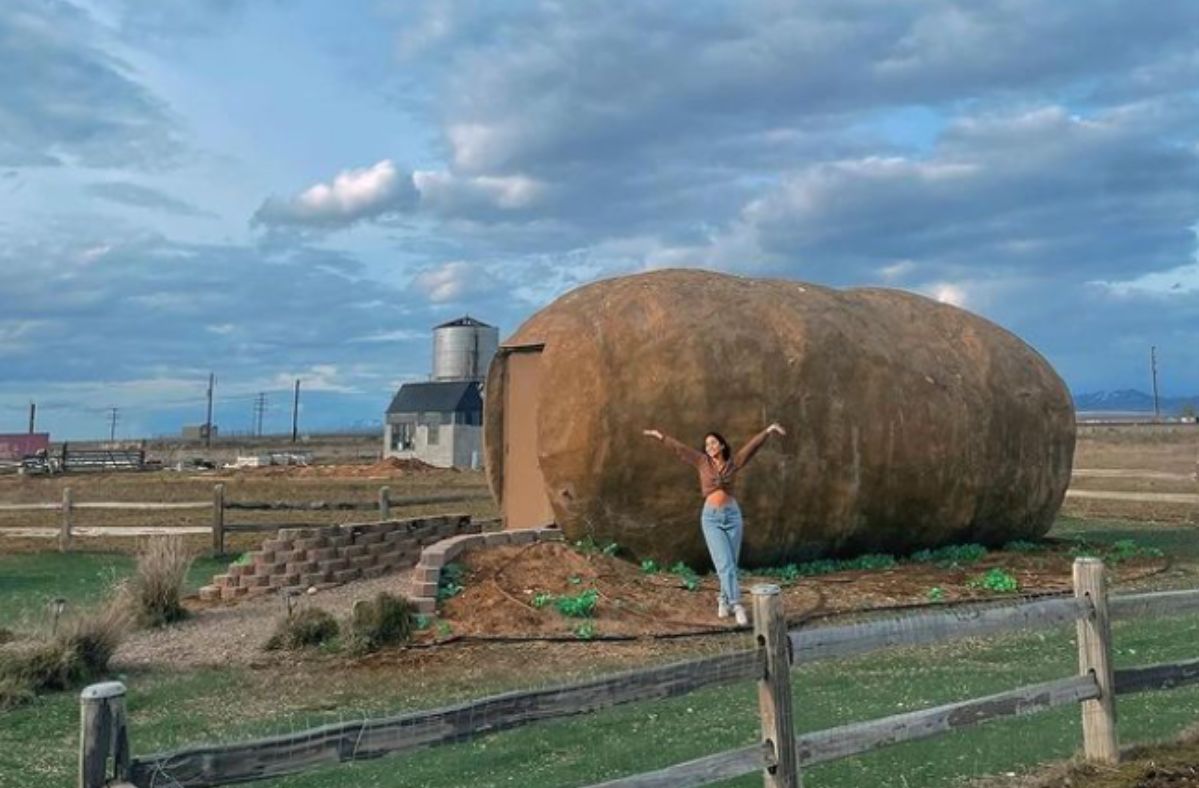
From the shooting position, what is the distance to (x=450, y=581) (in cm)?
1084

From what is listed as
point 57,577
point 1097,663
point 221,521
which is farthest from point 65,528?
point 1097,663

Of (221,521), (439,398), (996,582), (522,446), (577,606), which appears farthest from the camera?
(439,398)

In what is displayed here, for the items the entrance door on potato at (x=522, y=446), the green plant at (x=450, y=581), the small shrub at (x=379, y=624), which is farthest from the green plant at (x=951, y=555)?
the small shrub at (x=379, y=624)

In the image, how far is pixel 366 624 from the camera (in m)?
9.64

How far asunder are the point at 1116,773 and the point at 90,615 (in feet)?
25.1

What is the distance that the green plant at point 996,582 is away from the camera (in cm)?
1202

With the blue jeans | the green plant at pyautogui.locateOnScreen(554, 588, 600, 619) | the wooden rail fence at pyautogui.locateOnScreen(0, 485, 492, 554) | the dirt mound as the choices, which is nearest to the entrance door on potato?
the dirt mound

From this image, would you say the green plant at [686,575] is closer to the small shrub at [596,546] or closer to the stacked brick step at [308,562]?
the small shrub at [596,546]

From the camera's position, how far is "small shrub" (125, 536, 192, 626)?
11195 mm

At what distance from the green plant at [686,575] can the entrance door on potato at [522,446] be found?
1.94 metres

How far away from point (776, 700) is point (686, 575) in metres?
7.64

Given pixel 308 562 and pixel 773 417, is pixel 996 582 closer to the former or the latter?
pixel 773 417

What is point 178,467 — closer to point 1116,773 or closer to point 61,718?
point 61,718

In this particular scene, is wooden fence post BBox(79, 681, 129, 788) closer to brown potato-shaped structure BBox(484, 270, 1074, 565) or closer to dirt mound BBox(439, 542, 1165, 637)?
dirt mound BBox(439, 542, 1165, 637)
